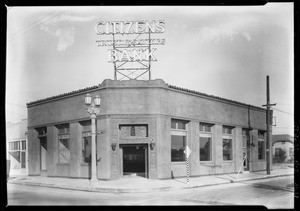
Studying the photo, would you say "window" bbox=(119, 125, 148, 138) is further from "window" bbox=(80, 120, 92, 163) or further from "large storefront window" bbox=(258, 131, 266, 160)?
"large storefront window" bbox=(258, 131, 266, 160)

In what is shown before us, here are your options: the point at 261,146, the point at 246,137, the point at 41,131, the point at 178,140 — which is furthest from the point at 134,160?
the point at 261,146

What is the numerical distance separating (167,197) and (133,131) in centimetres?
711

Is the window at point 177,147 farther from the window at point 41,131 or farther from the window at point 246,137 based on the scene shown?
the window at point 41,131

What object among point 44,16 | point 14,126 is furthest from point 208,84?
point 14,126

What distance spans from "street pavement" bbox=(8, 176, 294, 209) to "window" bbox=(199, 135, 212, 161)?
19.7 feet

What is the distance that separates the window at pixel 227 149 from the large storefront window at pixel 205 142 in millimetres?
1046

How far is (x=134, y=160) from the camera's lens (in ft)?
82.0

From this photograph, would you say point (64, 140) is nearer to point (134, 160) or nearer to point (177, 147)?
point (134, 160)

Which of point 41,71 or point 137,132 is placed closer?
point 41,71

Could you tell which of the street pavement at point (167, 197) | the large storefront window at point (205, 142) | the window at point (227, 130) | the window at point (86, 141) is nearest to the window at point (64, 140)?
the window at point (86, 141)

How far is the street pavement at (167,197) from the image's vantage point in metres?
15.7

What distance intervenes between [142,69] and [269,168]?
1391 centimetres

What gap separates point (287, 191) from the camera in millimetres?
18859

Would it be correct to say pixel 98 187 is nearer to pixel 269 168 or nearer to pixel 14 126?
pixel 14 126
